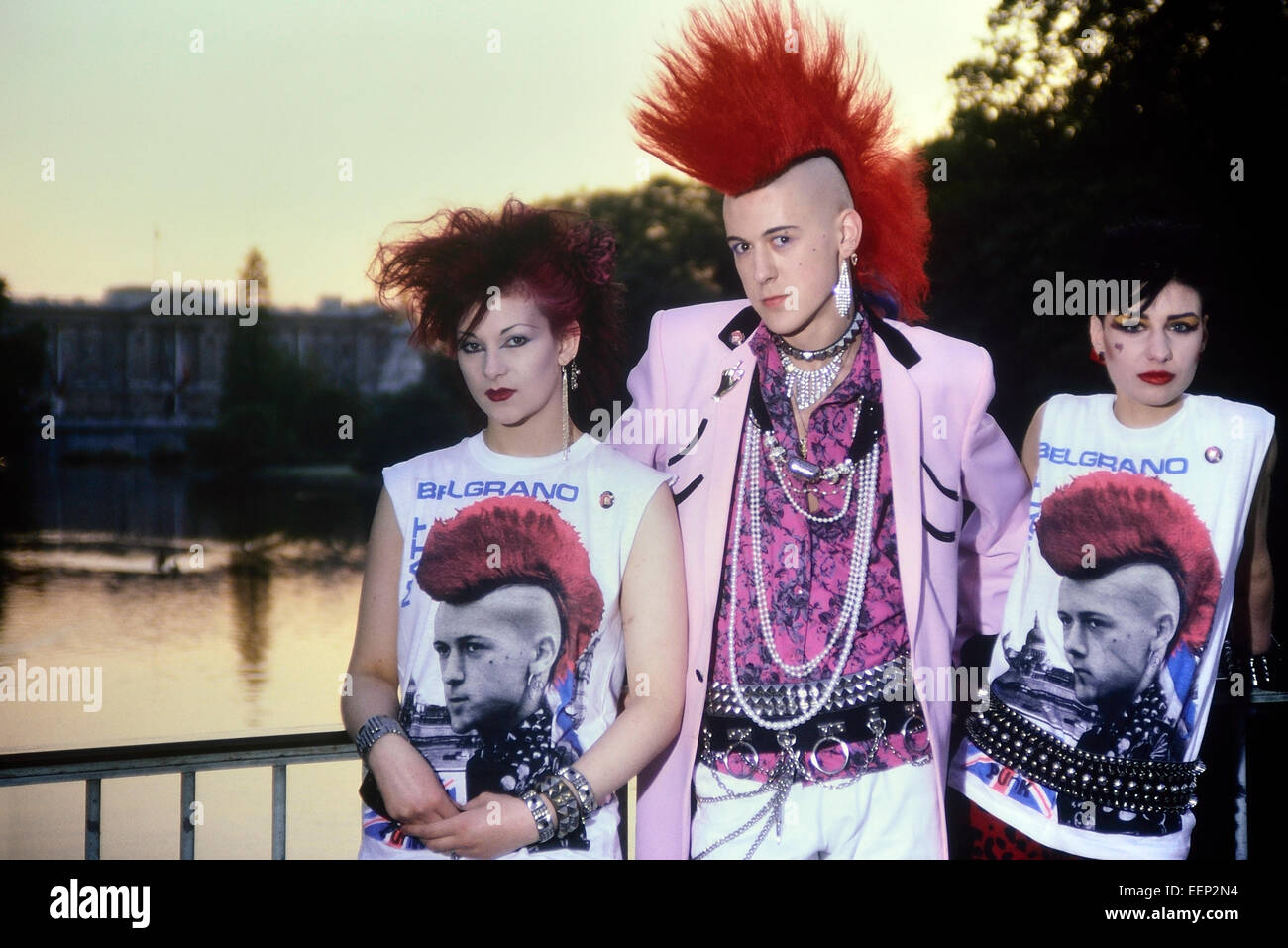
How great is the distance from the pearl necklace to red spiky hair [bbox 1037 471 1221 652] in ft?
1.44

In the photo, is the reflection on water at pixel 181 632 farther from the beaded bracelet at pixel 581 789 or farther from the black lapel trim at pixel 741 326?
the black lapel trim at pixel 741 326

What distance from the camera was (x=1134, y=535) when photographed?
8.68 feet

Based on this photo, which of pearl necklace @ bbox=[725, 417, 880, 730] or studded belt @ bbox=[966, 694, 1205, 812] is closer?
pearl necklace @ bbox=[725, 417, 880, 730]

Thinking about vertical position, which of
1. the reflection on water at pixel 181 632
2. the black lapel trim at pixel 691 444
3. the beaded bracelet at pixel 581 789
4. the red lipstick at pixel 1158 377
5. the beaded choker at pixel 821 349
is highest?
the beaded choker at pixel 821 349

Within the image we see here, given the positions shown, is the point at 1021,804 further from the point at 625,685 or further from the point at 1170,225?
the point at 1170,225

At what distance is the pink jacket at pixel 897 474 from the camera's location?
2543mm

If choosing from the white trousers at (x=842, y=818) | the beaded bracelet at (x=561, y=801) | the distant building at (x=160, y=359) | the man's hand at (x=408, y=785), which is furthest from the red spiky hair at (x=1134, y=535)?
the distant building at (x=160, y=359)

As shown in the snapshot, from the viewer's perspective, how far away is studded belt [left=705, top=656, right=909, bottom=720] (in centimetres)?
249

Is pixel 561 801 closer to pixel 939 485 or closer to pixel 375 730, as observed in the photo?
pixel 375 730

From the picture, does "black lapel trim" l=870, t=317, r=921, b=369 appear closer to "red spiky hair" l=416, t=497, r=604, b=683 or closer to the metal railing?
"red spiky hair" l=416, t=497, r=604, b=683

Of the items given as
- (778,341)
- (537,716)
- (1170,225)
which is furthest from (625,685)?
(1170,225)

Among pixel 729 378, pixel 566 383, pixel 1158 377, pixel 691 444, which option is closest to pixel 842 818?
pixel 691 444

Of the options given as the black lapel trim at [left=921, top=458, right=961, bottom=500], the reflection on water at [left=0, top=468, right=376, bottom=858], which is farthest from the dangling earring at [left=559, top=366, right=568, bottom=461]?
the reflection on water at [left=0, top=468, right=376, bottom=858]

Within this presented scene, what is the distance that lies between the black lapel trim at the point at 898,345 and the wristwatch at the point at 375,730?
1223 mm
